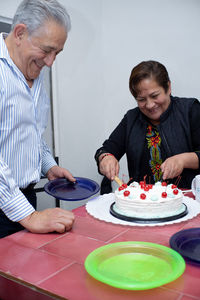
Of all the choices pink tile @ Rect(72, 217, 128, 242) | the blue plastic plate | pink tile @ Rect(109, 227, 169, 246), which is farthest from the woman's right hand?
pink tile @ Rect(109, 227, 169, 246)

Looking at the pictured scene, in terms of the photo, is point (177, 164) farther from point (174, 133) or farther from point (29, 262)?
point (29, 262)

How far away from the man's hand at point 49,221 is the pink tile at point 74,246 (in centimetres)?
4

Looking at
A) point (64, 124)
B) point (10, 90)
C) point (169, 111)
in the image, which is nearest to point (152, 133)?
point (169, 111)

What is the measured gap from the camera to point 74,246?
894 millimetres

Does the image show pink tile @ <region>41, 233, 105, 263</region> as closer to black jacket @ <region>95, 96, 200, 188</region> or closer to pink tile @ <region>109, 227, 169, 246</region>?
pink tile @ <region>109, 227, 169, 246</region>

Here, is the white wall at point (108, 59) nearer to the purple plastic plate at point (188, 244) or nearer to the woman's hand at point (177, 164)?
the woman's hand at point (177, 164)

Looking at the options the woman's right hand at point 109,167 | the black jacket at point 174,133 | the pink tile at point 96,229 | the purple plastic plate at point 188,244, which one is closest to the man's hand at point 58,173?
the woman's right hand at point 109,167

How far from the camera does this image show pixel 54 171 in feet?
5.00

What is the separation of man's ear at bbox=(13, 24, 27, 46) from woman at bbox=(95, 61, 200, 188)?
77cm

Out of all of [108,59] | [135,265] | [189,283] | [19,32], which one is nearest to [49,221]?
[135,265]

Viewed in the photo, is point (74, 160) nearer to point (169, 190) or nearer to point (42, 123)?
point (42, 123)

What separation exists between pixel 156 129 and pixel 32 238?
127 cm

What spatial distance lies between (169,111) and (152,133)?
0.18 meters

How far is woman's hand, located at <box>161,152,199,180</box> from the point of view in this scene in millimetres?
1506
